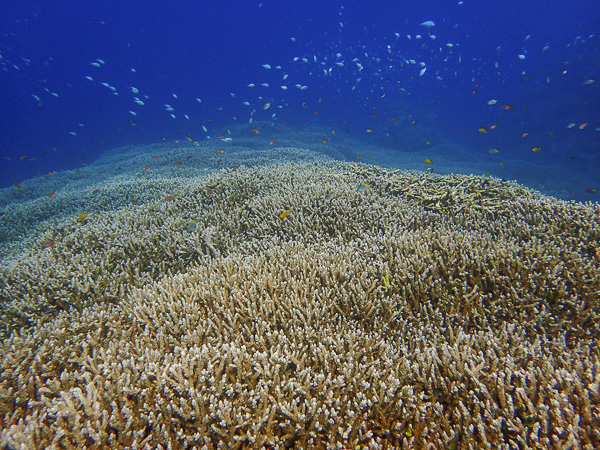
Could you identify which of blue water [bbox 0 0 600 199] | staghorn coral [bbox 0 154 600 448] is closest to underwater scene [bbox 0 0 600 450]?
staghorn coral [bbox 0 154 600 448]

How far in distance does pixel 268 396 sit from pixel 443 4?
166 m

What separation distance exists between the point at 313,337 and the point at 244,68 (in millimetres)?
134603

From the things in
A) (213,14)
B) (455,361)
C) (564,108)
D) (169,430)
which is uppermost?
(213,14)

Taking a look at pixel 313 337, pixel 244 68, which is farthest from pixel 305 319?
pixel 244 68

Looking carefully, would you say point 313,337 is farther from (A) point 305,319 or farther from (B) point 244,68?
(B) point 244,68

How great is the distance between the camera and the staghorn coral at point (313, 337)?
1.76 m

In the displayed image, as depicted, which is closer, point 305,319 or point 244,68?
point 305,319

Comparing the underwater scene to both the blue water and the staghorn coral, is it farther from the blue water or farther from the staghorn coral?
the blue water

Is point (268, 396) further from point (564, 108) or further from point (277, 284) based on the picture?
point (564, 108)

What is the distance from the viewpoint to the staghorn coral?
69.2 inches

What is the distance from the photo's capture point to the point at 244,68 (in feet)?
373

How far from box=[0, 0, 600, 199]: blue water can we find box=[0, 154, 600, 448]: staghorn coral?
3620 cm

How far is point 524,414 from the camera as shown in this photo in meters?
1.73

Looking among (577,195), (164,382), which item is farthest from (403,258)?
(577,195)
